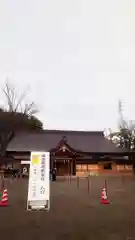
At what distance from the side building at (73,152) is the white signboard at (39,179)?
91.8 feet

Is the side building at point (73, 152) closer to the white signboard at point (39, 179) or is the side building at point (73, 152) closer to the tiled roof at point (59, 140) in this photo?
the tiled roof at point (59, 140)

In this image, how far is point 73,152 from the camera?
40.2m

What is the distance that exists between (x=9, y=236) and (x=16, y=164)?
3497 cm

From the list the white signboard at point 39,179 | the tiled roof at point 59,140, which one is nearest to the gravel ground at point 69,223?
the white signboard at point 39,179

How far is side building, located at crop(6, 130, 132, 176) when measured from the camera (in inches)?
1580

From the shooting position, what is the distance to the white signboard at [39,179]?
890 cm

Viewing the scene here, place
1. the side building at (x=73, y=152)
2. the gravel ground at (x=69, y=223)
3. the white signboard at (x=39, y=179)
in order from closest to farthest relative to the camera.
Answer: the gravel ground at (x=69, y=223)
the white signboard at (x=39, y=179)
the side building at (x=73, y=152)

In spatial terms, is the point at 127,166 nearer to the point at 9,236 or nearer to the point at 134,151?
the point at 134,151

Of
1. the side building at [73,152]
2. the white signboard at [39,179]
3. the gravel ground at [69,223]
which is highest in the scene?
the side building at [73,152]

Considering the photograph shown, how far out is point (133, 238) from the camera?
232 inches

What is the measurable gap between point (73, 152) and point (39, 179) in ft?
103

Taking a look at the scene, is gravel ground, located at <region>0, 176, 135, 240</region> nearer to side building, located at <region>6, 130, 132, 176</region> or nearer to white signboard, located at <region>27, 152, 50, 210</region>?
white signboard, located at <region>27, 152, 50, 210</region>

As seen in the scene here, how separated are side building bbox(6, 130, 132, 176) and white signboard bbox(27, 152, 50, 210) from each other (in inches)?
1101

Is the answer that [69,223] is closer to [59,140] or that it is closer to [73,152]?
[73,152]
